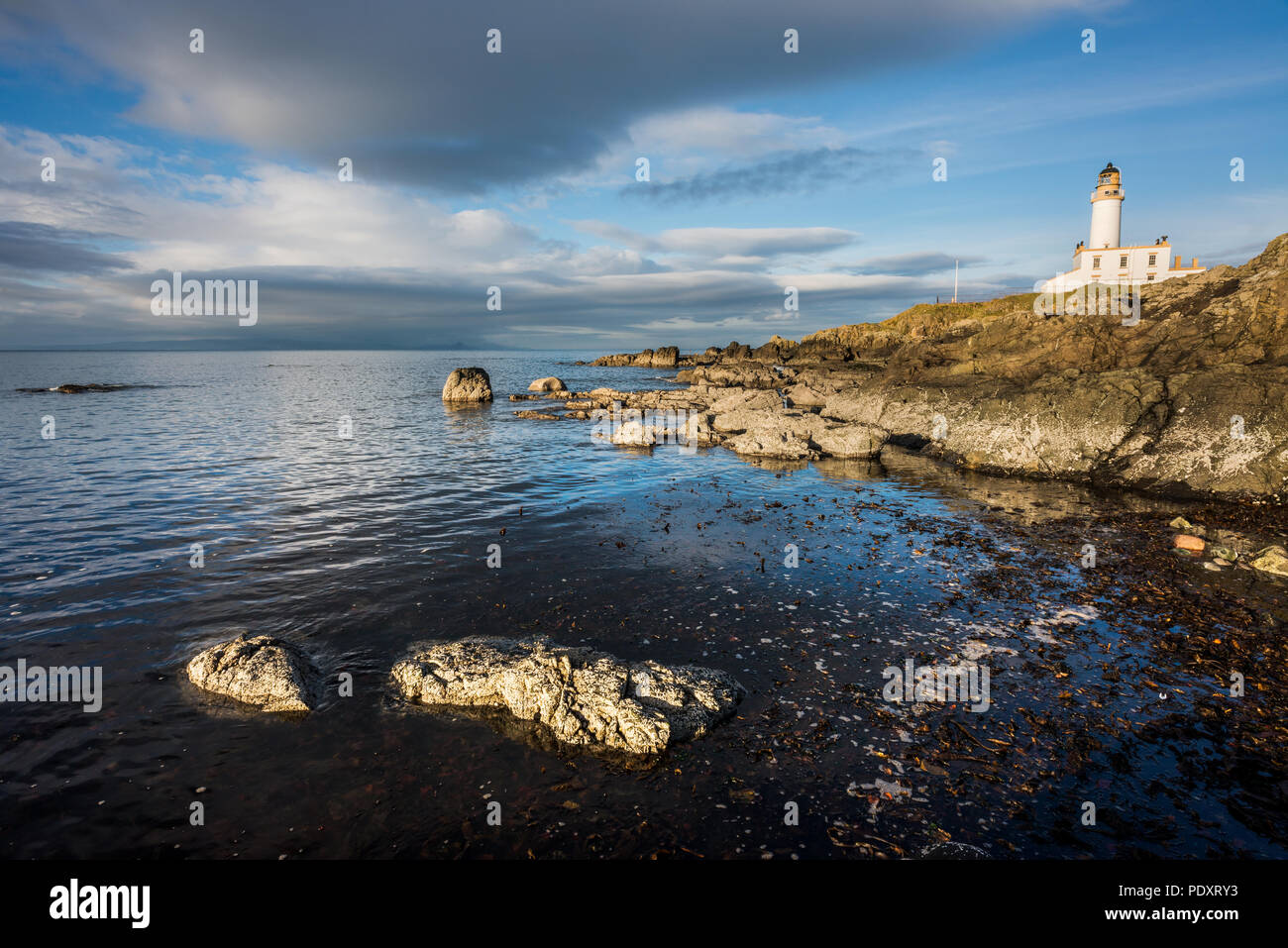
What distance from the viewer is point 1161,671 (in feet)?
35.3

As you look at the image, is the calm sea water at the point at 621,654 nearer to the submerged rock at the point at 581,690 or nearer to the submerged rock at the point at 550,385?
the submerged rock at the point at 581,690

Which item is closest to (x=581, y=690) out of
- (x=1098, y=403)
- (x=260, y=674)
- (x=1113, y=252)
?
(x=260, y=674)

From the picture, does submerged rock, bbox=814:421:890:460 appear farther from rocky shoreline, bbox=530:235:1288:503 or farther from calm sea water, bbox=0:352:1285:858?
calm sea water, bbox=0:352:1285:858

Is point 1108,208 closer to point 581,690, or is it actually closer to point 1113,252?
point 1113,252

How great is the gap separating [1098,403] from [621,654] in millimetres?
27717

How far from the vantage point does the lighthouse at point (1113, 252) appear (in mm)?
89125

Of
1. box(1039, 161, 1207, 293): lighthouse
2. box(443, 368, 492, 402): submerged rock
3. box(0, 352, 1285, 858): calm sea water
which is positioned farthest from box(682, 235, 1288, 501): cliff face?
box(1039, 161, 1207, 293): lighthouse

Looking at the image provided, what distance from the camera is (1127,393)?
26.0 metres

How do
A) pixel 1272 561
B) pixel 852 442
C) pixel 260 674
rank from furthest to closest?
pixel 852 442 → pixel 1272 561 → pixel 260 674

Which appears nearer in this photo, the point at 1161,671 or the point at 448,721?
the point at 448,721

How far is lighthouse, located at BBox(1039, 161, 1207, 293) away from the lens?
3509 inches
